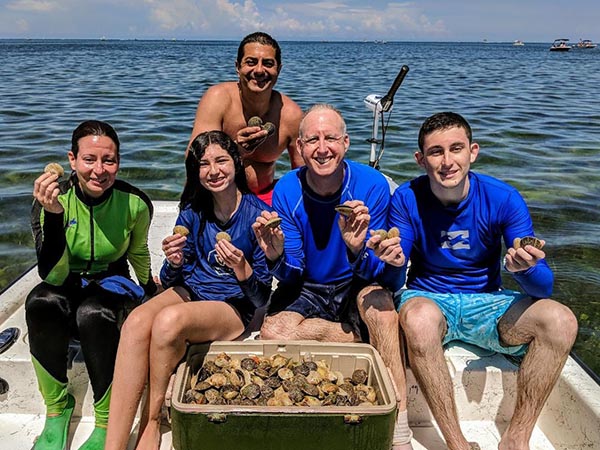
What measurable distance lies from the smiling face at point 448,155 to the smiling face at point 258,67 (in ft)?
5.56

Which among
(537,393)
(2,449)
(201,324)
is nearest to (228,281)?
(201,324)

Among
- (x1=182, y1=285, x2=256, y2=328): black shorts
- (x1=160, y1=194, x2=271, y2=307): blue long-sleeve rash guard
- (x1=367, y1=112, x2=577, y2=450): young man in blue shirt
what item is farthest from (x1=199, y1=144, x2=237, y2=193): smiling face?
(x1=367, y1=112, x2=577, y2=450): young man in blue shirt

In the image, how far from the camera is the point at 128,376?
2623mm

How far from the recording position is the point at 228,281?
3.19m

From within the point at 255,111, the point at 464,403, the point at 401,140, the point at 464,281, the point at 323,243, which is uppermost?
the point at 255,111

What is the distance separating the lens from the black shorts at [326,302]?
3285 millimetres

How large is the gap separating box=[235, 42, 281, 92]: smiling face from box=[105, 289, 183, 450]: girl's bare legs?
2.22m

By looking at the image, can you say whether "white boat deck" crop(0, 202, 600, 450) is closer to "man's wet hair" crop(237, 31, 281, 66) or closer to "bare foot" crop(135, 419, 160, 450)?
"bare foot" crop(135, 419, 160, 450)

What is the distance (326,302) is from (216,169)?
102cm

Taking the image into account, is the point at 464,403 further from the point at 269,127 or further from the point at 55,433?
the point at 269,127

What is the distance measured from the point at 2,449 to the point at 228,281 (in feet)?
4.75

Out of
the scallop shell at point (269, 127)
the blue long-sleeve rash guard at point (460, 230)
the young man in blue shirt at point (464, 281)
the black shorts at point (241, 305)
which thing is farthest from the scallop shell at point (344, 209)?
the scallop shell at point (269, 127)

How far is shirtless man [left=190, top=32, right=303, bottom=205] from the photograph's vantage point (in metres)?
4.16

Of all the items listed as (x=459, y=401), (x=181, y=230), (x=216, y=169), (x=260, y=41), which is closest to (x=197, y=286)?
(x=181, y=230)
